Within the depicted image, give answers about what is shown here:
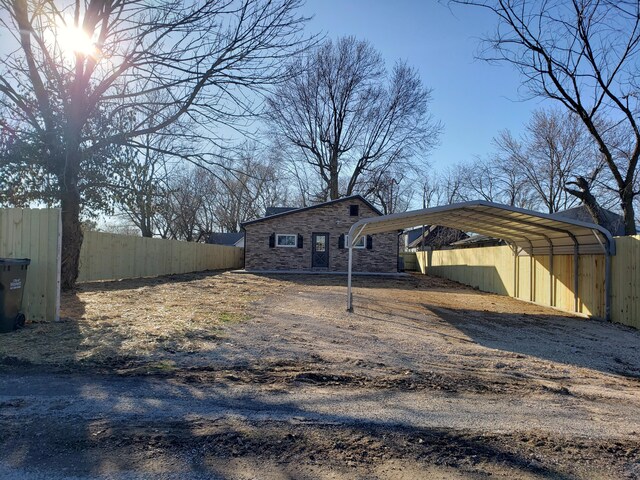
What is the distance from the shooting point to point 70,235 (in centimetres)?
1304

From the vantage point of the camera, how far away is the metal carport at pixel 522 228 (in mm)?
11219

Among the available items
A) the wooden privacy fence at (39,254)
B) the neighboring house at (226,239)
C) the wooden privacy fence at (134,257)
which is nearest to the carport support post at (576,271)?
the wooden privacy fence at (39,254)

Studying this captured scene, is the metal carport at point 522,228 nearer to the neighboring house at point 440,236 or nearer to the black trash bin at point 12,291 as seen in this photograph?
the black trash bin at point 12,291

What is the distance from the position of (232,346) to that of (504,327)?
253 inches

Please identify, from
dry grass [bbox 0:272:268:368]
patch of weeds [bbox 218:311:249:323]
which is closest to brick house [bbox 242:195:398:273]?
dry grass [bbox 0:272:268:368]

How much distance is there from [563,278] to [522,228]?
6.38ft

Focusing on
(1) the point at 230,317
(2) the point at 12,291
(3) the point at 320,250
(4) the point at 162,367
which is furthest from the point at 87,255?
(4) the point at 162,367

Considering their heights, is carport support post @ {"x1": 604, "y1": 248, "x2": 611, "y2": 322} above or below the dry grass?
above

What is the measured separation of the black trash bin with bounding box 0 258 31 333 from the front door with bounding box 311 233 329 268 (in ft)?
65.7

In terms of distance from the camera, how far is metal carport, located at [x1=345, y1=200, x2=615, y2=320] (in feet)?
36.8

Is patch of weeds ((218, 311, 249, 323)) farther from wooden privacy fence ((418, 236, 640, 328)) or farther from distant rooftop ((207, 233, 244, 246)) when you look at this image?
distant rooftop ((207, 233, 244, 246))

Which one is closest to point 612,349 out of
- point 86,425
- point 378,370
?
point 378,370

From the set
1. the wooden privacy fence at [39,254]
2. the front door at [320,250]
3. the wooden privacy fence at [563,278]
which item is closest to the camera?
the wooden privacy fence at [39,254]

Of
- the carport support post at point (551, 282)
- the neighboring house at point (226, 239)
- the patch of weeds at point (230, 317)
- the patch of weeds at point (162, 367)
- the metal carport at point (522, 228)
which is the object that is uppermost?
the neighboring house at point (226, 239)
